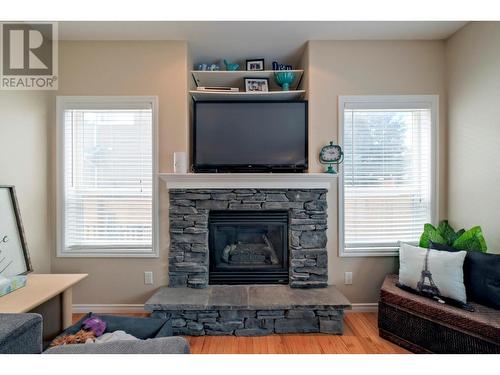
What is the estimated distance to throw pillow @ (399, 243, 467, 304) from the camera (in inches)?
84.1

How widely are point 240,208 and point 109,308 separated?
1.67 metres

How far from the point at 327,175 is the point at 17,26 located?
311 cm

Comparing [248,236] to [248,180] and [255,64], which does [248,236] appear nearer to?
[248,180]

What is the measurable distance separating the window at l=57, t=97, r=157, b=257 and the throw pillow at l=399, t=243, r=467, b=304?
235 cm

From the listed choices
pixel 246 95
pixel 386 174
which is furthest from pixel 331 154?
pixel 246 95

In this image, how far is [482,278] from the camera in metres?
2.10

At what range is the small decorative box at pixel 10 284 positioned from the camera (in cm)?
193

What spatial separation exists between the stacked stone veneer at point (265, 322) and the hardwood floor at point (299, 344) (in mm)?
47

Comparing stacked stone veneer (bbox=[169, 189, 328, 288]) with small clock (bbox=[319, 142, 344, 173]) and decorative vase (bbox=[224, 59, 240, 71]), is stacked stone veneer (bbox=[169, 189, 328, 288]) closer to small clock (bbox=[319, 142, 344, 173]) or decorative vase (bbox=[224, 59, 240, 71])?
small clock (bbox=[319, 142, 344, 173])

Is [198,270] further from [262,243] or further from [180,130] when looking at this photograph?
[180,130]

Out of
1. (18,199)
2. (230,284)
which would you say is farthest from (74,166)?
(230,284)

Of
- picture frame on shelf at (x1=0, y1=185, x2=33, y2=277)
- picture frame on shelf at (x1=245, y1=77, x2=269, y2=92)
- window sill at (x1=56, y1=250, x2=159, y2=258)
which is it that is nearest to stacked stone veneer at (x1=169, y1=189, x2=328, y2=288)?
window sill at (x1=56, y1=250, x2=159, y2=258)

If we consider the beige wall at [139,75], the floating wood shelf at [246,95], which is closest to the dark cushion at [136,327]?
the beige wall at [139,75]

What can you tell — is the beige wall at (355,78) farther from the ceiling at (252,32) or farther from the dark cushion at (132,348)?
the dark cushion at (132,348)
